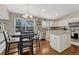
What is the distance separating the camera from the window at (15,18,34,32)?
1.66 m

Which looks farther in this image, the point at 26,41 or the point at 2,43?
the point at 26,41

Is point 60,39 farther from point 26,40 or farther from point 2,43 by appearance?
point 2,43

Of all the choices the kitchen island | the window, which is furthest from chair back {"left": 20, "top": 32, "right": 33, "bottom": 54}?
the kitchen island

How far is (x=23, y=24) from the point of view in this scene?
1.65 metres

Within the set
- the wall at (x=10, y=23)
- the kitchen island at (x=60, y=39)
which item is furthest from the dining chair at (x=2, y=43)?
the kitchen island at (x=60, y=39)

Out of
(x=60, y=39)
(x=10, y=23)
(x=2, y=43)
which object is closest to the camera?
(x=2, y=43)

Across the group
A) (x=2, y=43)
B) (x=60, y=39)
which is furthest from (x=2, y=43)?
(x=60, y=39)

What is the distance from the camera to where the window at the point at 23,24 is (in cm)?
166

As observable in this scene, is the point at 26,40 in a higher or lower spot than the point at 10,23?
lower

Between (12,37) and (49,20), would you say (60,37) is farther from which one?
(12,37)

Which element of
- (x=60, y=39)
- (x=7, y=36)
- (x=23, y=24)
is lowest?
(x=60, y=39)

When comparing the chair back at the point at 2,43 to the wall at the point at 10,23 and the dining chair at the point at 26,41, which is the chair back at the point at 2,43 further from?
the dining chair at the point at 26,41

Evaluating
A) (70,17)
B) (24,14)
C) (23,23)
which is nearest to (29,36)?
(23,23)

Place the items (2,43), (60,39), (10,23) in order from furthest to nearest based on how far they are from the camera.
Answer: (60,39) < (10,23) < (2,43)
